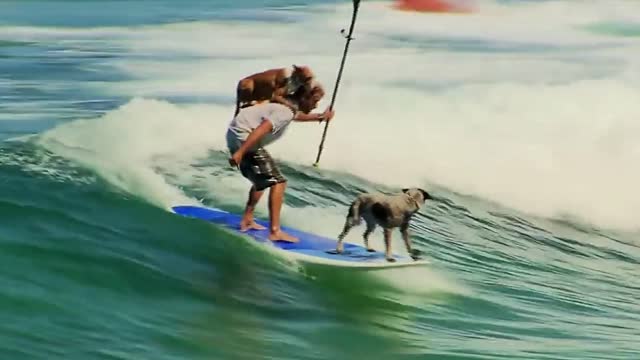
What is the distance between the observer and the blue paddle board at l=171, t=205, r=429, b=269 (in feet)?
21.0

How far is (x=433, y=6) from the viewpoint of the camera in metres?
20.7

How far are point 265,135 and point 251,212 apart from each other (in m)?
0.57

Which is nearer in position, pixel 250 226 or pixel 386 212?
pixel 386 212

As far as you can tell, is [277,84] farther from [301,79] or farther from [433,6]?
[433,6]

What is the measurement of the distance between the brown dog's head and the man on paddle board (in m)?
0.02

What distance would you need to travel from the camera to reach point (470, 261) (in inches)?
315

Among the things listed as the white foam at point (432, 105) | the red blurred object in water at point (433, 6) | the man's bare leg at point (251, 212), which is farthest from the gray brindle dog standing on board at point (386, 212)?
the red blurred object in water at point (433, 6)

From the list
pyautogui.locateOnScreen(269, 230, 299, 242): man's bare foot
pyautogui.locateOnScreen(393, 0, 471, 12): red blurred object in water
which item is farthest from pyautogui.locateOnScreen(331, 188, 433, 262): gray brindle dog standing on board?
pyautogui.locateOnScreen(393, 0, 471, 12): red blurred object in water

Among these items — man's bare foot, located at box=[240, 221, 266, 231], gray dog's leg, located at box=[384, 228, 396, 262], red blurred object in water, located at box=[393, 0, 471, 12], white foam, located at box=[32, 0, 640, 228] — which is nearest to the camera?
gray dog's leg, located at box=[384, 228, 396, 262]

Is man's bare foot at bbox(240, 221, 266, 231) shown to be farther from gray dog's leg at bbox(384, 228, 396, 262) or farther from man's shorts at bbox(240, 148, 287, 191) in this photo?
gray dog's leg at bbox(384, 228, 396, 262)

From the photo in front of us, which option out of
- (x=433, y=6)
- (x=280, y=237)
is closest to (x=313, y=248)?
(x=280, y=237)

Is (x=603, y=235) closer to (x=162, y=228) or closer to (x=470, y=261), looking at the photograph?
(x=470, y=261)

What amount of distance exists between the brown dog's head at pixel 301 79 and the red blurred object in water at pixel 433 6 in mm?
14183

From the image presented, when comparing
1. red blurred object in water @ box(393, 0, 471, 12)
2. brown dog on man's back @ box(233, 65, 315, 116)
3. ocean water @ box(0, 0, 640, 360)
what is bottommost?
ocean water @ box(0, 0, 640, 360)
